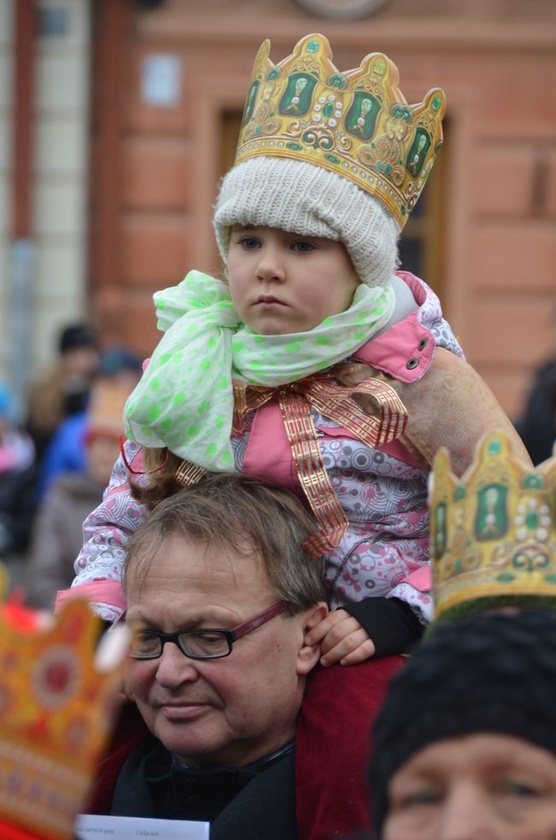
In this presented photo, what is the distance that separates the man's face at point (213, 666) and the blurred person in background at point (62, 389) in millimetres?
5803

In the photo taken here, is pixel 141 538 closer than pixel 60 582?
Yes

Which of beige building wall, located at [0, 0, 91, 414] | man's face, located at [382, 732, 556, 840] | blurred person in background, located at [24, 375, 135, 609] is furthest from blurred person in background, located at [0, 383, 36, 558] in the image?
man's face, located at [382, 732, 556, 840]

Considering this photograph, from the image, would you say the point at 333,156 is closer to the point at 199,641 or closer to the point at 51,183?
the point at 199,641

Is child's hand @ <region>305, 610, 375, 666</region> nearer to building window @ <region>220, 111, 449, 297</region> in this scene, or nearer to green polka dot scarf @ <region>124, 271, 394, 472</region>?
green polka dot scarf @ <region>124, 271, 394, 472</region>

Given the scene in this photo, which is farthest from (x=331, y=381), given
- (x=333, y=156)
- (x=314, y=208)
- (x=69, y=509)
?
(x=69, y=509)

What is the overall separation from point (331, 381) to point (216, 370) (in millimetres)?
215

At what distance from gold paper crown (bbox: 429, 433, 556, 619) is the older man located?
0.52 metres

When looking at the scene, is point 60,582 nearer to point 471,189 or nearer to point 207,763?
point 207,763

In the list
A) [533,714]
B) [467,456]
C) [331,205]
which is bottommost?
[533,714]

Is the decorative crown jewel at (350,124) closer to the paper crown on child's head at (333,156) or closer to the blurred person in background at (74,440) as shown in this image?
the paper crown on child's head at (333,156)

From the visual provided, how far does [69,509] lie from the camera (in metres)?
7.02

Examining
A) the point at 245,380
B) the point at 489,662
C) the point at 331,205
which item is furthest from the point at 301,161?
the point at 489,662

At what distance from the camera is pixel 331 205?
10.5ft

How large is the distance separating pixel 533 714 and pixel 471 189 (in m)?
9.24
